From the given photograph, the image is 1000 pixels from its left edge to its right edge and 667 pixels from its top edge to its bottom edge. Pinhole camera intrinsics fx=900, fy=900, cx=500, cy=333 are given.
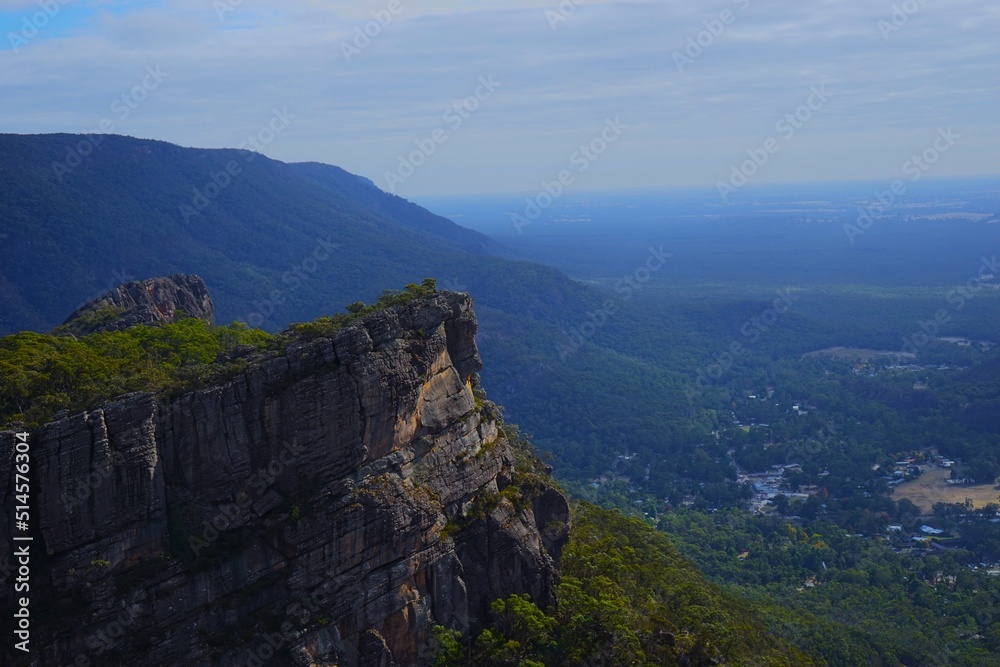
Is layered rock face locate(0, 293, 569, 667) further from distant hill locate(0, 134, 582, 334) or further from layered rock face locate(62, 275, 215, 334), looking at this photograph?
distant hill locate(0, 134, 582, 334)

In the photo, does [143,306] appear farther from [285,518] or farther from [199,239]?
[199,239]

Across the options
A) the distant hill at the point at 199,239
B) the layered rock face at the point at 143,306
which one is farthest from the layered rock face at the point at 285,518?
the distant hill at the point at 199,239

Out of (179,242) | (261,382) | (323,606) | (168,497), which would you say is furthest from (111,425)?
(179,242)

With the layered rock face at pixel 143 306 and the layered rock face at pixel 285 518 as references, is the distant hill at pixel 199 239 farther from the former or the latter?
the layered rock face at pixel 285 518

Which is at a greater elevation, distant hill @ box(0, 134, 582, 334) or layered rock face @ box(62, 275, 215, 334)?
distant hill @ box(0, 134, 582, 334)

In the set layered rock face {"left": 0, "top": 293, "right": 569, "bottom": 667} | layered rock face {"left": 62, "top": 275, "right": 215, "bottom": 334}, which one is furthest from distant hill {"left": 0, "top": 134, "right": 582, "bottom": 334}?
layered rock face {"left": 0, "top": 293, "right": 569, "bottom": 667}

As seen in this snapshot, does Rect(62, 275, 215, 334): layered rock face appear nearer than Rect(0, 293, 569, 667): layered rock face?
No

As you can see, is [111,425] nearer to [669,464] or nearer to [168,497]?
[168,497]
